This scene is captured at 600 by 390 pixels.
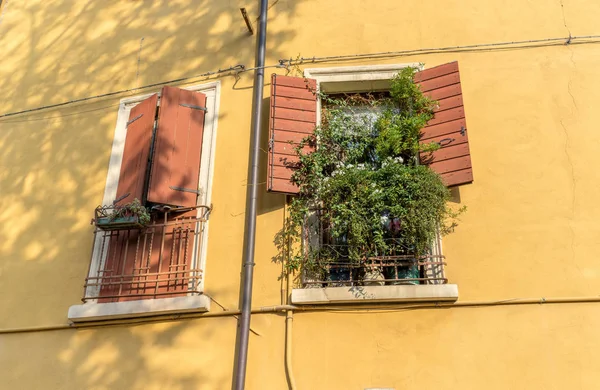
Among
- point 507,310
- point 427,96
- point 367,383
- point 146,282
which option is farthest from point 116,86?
point 507,310

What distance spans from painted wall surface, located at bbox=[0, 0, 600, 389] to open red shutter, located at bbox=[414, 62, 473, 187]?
0.24m

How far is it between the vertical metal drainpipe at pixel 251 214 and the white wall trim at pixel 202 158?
0.44 meters

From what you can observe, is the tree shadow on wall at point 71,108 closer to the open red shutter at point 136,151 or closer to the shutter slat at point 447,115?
the open red shutter at point 136,151

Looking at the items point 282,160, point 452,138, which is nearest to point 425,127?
point 452,138

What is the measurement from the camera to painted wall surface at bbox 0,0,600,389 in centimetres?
482

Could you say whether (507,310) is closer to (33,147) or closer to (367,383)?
(367,383)

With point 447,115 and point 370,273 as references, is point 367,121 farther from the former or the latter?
point 370,273

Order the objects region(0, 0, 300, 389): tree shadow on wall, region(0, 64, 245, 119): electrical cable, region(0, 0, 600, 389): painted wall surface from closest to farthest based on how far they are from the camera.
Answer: region(0, 0, 600, 389): painted wall surface → region(0, 0, 300, 389): tree shadow on wall → region(0, 64, 245, 119): electrical cable

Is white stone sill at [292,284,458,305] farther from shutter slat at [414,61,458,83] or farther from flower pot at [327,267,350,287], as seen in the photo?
shutter slat at [414,61,458,83]

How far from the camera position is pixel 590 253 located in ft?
16.3

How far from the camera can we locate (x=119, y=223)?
18.6 ft

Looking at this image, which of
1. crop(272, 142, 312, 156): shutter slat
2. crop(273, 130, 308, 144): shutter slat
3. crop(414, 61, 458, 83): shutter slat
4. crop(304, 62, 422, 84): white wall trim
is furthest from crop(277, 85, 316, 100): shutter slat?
crop(414, 61, 458, 83): shutter slat

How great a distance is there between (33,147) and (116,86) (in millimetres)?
1248

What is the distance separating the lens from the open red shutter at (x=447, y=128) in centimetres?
532
